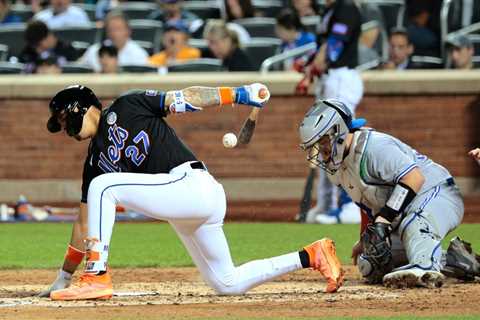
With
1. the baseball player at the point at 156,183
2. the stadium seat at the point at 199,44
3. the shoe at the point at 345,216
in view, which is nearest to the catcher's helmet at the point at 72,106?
the baseball player at the point at 156,183

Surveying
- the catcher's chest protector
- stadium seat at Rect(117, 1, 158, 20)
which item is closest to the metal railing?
stadium seat at Rect(117, 1, 158, 20)

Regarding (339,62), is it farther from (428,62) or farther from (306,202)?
(428,62)

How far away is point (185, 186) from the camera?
707 cm

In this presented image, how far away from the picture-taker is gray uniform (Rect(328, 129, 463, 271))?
25.5ft

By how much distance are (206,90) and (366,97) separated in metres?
7.77

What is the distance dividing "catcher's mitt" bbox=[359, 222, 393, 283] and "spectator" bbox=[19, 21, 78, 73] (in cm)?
836

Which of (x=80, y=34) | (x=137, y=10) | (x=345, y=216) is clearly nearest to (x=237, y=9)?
(x=137, y=10)

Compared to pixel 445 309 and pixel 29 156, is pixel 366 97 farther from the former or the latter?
pixel 445 309

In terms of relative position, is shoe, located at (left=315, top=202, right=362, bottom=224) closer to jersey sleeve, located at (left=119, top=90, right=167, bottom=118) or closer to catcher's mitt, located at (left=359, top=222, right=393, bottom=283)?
catcher's mitt, located at (left=359, top=222, right=393, bottom=283)

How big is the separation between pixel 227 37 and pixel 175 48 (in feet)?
2.93

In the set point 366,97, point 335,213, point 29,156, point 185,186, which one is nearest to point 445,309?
point 185,186

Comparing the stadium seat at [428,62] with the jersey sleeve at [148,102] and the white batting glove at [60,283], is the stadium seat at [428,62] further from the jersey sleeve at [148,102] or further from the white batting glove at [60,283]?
the white batting glove at [60,283]

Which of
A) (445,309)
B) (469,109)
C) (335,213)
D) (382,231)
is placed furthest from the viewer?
(469,109)

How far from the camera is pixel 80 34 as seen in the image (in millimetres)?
16594
